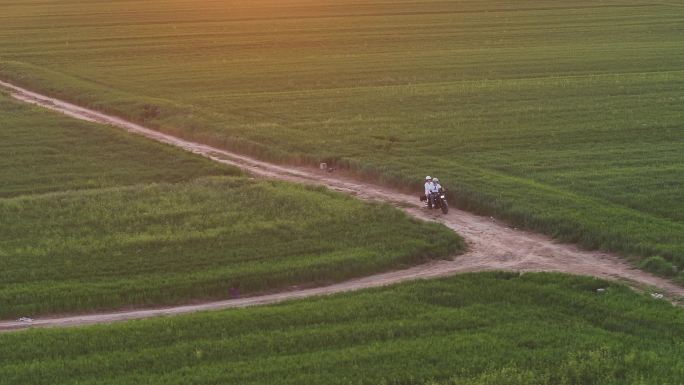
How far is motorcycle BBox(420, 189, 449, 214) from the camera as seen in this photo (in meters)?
31.5

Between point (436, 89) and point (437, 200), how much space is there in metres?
22.5

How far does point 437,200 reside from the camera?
31.8m

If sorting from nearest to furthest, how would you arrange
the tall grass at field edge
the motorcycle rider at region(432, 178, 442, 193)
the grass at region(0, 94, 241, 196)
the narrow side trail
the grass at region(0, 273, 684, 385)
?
the grass at region(0, 273, 684, 385) < the narrow side trail < the tall grass at field edge < the motorcycle rider at region(432, 178, 442, 193) < the grass at region(0, 94, 241, 196)

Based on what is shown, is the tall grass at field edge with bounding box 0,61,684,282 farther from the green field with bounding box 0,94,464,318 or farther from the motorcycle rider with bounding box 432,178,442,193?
the green field with bounding box 0,94,464,318

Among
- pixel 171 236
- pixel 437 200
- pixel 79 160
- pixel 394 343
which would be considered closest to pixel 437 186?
pixel 437 200

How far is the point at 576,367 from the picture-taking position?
737 inches

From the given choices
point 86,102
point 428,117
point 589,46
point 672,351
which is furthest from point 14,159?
point 589,46

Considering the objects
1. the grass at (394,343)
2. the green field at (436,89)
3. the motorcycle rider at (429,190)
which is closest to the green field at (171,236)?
the motorcycle rider at (429,190)

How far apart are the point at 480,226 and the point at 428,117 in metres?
16.6

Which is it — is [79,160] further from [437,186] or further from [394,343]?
[394,343]

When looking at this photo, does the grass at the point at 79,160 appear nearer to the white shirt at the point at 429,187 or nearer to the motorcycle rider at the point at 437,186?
the white shirt at the point at 429,187

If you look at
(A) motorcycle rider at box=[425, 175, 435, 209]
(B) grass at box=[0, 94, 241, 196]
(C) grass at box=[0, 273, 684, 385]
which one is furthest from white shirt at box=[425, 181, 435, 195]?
(B) grass at box=[0, 94, 241, 196]

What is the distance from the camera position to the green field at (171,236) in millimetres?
24391

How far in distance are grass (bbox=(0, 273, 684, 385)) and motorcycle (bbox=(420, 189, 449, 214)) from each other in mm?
8033
